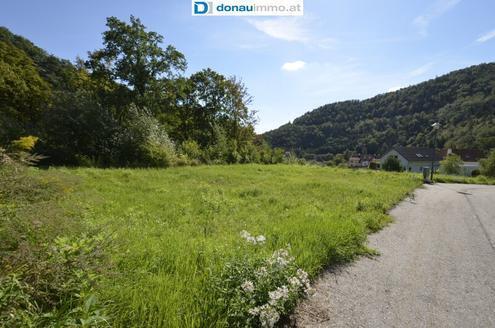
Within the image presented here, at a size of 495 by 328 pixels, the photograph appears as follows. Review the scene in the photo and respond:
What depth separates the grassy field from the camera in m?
2.24

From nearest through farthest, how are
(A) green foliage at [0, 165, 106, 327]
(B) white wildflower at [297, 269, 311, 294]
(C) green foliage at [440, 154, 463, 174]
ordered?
(A) green foliage at [0, 165, 106, 327], (B) white wildflower at [297, 269, 311, 294], (C) green foliage at [440, 154, 463, 174]

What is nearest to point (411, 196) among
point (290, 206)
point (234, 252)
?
point (290, 206)

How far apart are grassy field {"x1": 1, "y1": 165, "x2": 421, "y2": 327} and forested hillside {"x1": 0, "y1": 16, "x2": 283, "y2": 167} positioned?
2.73 metres

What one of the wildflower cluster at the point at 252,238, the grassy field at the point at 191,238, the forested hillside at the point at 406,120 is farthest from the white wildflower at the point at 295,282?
the forested hillside at the point at 406,120

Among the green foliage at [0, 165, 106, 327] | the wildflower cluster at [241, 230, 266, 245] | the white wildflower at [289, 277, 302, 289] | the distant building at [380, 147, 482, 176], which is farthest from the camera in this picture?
the distant building at [380, 147, 482, 176]

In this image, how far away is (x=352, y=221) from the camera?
5.41 m

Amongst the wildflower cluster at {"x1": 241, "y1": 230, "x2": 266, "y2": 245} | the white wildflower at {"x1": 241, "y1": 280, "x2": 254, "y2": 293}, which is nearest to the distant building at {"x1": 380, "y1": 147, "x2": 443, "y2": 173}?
the wildflower cluster at {"x1": 241, "y1": 230, "x2": 266, "y2": 245}

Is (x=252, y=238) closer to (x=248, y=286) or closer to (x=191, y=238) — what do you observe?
(x=248, y=286)

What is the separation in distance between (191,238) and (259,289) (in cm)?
183

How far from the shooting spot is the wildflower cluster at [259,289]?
2256mm

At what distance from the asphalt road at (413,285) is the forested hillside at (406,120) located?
6080 centimetres

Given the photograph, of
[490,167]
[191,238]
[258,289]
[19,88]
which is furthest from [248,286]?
[490,167]

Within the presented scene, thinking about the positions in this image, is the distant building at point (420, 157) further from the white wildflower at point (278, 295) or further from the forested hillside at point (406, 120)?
the white wildflower at point (278, 295)

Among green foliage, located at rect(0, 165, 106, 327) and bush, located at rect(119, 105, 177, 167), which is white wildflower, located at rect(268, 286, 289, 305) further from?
bush, located at rect(119, 105, 177, 167)
